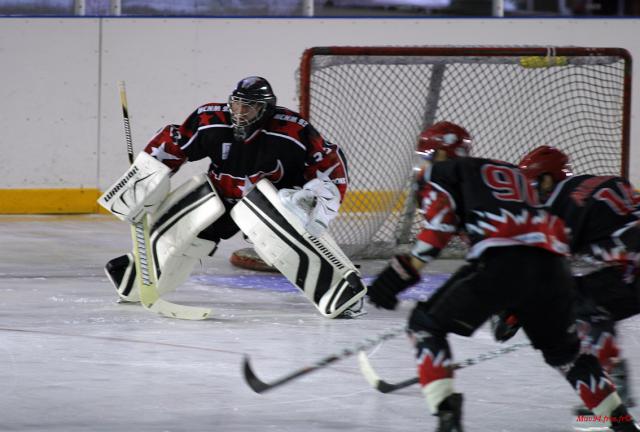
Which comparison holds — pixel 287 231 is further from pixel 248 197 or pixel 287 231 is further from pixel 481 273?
pixel 481 273

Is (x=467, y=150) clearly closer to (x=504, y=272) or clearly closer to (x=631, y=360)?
(x=504, y=272)

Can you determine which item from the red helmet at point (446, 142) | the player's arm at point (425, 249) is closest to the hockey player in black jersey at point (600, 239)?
the red helmet at point (446, 142)

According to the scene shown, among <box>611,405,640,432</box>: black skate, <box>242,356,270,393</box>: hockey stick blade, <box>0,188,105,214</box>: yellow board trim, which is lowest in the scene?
<box>0,188,105,214</box>: yellow board trim

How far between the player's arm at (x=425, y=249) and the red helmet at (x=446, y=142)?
186 mm

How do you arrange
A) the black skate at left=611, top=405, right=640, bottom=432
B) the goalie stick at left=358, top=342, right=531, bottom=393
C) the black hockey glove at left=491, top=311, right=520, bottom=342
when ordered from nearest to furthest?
the black skate at left=611, top=405, right=640, bottom=432
the black hockey glove at left=491, top=311, right=520, bottom=342
the goalie stick at left=358, top=342, right=531, bottom=393

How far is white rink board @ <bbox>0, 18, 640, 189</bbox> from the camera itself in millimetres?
7277

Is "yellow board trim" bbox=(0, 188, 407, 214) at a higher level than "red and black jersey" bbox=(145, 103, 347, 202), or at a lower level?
lower

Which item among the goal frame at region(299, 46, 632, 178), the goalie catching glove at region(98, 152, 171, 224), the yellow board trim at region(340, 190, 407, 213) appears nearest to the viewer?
the goalie catching glove at region(98, 152, 171, 224)

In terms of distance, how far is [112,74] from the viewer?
7.37 metres

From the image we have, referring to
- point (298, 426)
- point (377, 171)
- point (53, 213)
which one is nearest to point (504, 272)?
point (298, 426)

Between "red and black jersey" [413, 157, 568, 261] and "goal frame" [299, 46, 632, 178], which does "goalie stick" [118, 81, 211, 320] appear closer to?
"goal frame" [299, 46, 632, 178]

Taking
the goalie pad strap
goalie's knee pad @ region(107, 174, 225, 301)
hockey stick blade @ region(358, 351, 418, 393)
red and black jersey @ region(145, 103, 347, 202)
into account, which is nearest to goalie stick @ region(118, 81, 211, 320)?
goalie's knee pad @ region(107, 174, 225, 301)

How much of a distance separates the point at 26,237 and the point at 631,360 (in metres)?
3.53

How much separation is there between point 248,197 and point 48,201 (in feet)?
9.06
